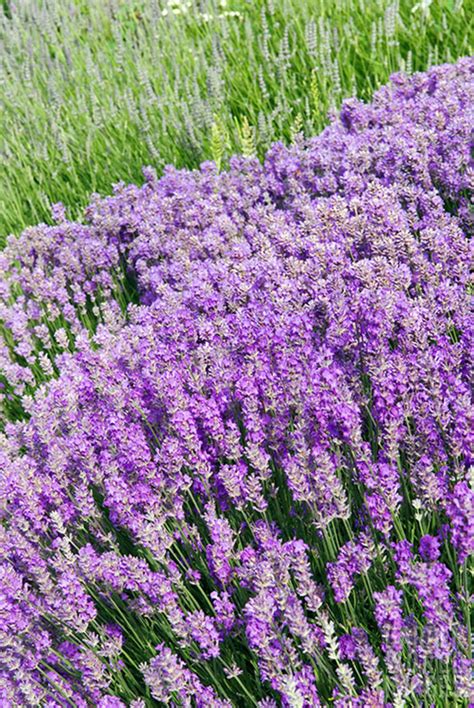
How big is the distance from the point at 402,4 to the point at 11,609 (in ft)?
17.2

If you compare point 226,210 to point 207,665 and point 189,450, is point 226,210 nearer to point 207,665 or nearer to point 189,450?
point 189,450

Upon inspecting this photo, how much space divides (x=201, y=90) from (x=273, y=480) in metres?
4.08

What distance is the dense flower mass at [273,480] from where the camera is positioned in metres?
1.73

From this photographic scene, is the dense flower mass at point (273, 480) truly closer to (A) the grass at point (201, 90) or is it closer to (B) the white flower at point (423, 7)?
(A) the grass at point (201, 90)

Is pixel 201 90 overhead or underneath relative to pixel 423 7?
underneath

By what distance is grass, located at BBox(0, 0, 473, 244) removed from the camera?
503 centimetres

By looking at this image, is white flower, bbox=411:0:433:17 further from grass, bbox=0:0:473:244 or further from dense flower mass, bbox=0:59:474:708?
dense flower mass, bbox=0:59:474:708

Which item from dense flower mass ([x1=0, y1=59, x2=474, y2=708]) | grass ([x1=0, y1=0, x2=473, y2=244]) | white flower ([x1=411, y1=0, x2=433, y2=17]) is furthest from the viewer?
white flower ([x1=411, y1=0, x2=433, y2=17])

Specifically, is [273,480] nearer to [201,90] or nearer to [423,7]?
[201,90]

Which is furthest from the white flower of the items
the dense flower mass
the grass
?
the dense flower mass

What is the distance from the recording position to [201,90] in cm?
564

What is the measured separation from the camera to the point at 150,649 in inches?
80.7

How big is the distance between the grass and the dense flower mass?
5.60ft

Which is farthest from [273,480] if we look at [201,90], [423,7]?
[423,7]
